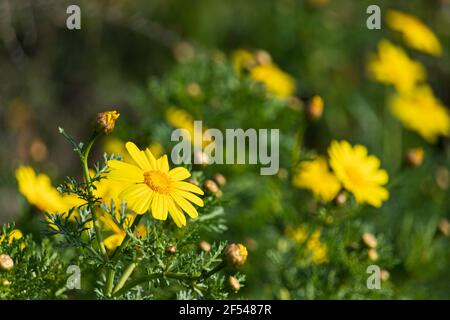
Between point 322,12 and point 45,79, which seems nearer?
point 45,79

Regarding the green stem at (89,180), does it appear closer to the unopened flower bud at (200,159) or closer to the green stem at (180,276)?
the green stem at (180,276)

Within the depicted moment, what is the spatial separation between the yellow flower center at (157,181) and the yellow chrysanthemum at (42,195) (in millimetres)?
485

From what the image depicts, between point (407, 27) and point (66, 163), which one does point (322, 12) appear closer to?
point (407, 27)

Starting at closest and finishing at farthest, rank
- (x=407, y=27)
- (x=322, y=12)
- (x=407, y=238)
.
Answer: (x=407, y=238) → (x=407, y=27) → (x=322, y=12)

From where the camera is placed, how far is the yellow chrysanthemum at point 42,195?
1.92 m

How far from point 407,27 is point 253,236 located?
4.30ft

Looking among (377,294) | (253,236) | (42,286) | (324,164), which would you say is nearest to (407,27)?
(324,164)

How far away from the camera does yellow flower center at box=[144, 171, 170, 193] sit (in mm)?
1407

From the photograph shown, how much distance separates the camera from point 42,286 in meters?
1.52

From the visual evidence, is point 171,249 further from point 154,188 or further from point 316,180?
point 316,180

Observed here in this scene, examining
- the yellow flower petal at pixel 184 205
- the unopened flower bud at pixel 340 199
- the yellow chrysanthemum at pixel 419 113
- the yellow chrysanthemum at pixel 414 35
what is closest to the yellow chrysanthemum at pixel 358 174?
the unopened flower bud at pixel 340 199

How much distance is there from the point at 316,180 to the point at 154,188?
1.08 meters

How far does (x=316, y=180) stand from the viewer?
2.39 meters

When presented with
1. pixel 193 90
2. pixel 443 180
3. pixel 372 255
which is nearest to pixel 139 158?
pixel 372 255
